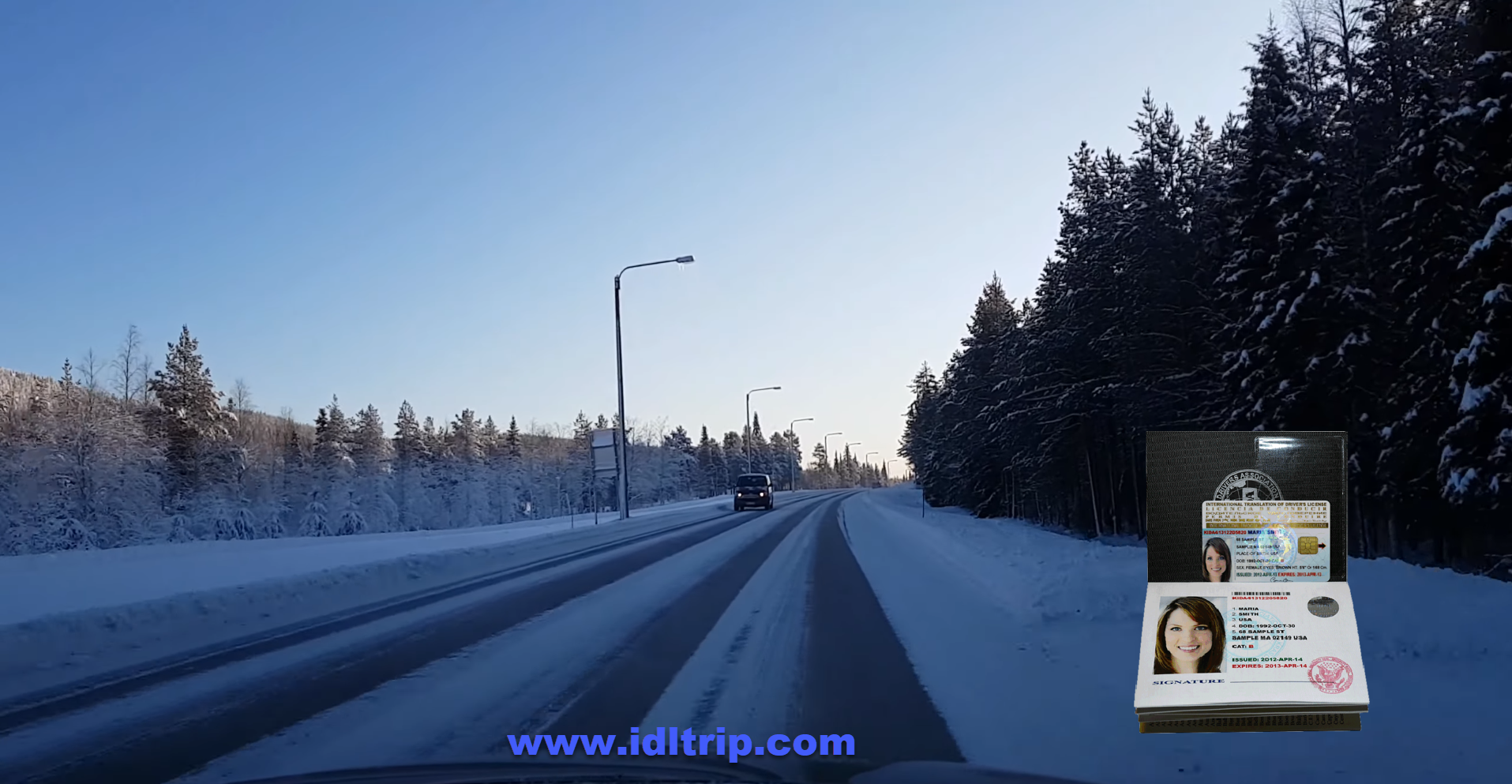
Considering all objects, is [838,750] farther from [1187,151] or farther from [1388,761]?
[1187,151]

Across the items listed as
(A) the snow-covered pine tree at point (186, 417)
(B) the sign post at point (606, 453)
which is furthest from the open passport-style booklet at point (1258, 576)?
(A) the snow-covered pine tree at point (186, 417)

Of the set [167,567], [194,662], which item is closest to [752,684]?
[194,662]

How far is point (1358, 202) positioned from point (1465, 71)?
17.9 ft

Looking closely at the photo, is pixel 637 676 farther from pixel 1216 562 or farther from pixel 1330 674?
pixel 1330 674

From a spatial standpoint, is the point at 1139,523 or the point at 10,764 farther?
the point at 1139,523

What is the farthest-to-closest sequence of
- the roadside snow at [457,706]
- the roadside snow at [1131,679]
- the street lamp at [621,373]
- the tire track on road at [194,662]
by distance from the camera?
the street lamp at [621,373] → the tire track on road at [194,662] → the roadside snow at [457,706] → the roadside snow at [1131,679]

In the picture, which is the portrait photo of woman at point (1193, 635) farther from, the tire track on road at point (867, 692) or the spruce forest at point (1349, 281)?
the spruce forest at point (1349, 281)

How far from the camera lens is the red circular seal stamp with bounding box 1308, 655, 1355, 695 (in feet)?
12.1

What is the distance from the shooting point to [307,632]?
33.1 feet

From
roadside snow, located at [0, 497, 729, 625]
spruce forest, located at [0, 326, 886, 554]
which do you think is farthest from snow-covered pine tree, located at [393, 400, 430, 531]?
roadside snow, located at [0, 497, 729, 625]

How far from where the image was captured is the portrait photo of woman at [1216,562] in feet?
12.1

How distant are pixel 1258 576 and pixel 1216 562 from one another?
171mm

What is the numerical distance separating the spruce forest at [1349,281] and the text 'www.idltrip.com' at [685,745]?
1741cm

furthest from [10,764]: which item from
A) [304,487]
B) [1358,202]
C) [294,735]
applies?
[304,487]
